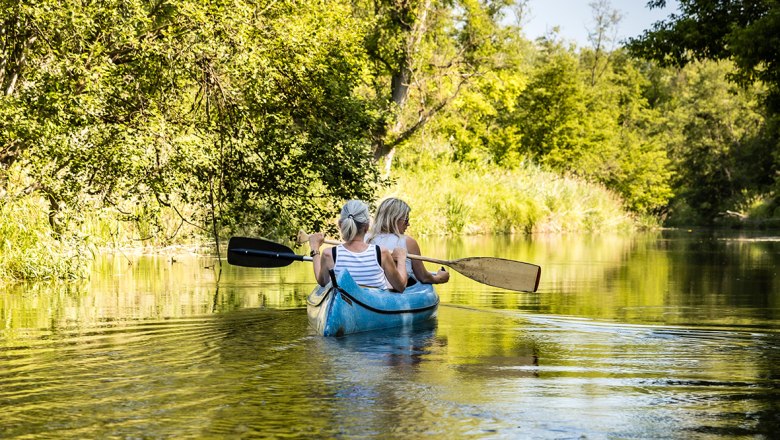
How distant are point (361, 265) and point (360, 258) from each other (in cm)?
9

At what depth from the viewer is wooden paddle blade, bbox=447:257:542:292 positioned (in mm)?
11875

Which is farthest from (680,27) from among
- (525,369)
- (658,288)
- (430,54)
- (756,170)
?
(756,170)

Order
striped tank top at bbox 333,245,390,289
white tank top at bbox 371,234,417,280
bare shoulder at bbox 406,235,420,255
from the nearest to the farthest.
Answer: striped tank top at bbox 333,245,390,289
white tank top at bbox 371,234,417,280
bare shoulder at bbox 406,235,420,255

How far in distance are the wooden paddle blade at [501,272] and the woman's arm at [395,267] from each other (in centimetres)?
127

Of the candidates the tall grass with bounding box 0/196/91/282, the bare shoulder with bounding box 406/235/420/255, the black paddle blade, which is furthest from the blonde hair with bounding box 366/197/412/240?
the tall grass with bounding box 0/196/91/282

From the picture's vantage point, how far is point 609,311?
13.0 m

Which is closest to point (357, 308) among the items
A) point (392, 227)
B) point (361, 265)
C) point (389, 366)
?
point (361, 265)

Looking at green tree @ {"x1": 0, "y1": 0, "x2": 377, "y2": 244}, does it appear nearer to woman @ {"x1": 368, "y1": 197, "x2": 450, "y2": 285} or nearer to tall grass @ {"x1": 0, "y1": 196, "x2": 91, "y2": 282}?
tall grass @ {"x1": 0, "y1": 196, "x2": 91, "y2": 282}

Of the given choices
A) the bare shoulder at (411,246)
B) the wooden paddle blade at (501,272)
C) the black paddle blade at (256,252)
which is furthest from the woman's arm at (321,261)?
the wooden paddle blade at (501,272)

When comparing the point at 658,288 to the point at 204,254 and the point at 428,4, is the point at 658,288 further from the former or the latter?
the point at 428,4

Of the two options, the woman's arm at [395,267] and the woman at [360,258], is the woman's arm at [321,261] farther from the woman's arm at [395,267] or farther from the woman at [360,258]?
the woman's arm at [395,267]

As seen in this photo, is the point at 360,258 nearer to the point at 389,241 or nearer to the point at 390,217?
the point at 389,241

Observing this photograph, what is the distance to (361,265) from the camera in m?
10.6

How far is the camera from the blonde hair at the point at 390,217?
11.3 meters
